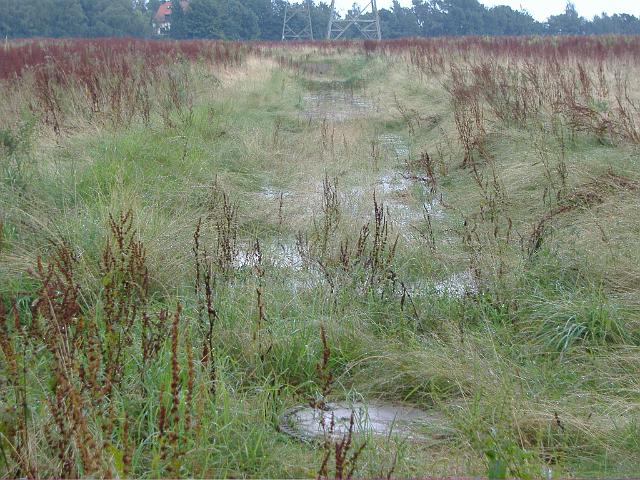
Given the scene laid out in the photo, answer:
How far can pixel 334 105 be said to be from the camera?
42.5ft

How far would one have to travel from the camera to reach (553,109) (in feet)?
24.7

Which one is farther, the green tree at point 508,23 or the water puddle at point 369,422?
the green tree at point 508,23

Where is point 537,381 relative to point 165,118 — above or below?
below

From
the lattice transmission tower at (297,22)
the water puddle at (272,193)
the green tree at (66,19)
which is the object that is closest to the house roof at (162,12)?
the lattice transmission tower at (297,22)

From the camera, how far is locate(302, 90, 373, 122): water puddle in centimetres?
1119

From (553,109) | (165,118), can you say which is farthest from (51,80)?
(553,109)

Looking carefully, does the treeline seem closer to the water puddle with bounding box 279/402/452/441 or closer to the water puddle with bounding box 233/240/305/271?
the water puddle with bounding box 233/240/305/271

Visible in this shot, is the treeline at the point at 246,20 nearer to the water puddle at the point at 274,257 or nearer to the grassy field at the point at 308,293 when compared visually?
the grassy field at the point at 308,293

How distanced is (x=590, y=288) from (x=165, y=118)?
5.04m

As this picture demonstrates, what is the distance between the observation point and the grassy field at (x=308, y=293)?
2.27m

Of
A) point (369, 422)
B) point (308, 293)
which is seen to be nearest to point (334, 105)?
point (308, 293)

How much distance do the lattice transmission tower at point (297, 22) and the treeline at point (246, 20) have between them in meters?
1.13

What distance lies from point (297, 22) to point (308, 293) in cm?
5595

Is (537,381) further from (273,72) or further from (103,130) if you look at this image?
(273,72)
